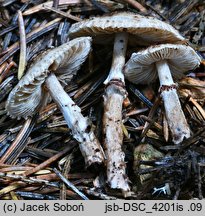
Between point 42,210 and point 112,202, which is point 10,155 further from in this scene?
point 112,202

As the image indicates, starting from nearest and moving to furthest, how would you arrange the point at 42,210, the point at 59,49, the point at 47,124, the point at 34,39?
the point at 42,210 → the point at 59,49 → the point at 47,124 → the point at 34,39

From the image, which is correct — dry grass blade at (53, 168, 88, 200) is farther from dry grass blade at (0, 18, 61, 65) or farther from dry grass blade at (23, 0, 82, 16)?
dry grass blade at (23, 0, 82, 16)

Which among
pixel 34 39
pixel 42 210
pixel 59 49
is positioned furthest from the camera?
pixel 34 39

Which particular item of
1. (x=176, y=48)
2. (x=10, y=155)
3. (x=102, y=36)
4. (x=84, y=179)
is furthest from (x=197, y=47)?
(x=10, y=155)

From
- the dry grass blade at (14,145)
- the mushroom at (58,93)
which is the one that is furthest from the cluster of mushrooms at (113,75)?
the dry grass blade at (14,145)

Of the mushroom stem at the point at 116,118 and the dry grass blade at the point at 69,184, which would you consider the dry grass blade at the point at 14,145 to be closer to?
the dry grass blade at the point at 69,184
